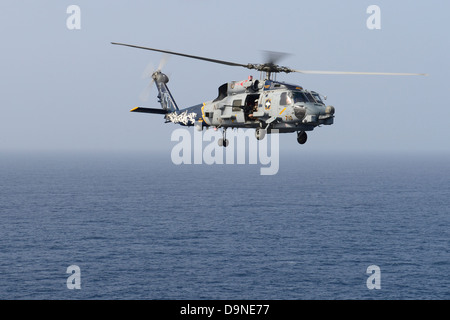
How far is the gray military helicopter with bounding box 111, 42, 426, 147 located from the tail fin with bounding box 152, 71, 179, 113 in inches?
232

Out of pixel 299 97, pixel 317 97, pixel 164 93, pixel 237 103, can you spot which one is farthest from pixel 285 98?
pixel 164 93

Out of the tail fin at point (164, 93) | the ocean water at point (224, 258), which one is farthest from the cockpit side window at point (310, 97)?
the ocean water at point (224, 258)

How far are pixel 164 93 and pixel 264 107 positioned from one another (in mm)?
16953

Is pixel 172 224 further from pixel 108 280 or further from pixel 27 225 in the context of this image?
pixel 108 280

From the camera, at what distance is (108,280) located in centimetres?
12712

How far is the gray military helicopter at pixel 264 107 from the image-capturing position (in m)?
35.6

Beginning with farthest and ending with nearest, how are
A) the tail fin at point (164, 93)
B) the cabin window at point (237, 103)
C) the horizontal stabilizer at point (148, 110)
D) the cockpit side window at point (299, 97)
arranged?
1. the tail fin at point (164, 93)
2. the horizontal stabilizer at point (148, 110)
3. the cabin window at point (237, 103)
4. the cockpit side window at point (299, 97)

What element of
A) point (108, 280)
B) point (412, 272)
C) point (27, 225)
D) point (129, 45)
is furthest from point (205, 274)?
point (129, 45)

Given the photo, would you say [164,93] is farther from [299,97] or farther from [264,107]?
[299,97]

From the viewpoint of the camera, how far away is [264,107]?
38188 millimetres

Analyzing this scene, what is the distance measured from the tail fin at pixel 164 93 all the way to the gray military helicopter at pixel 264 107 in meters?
5.90

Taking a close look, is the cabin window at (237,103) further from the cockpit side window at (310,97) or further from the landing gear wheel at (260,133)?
the cockpit side window at (310,97)

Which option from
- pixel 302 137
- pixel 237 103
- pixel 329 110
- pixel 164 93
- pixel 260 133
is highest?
pixel 164 93
